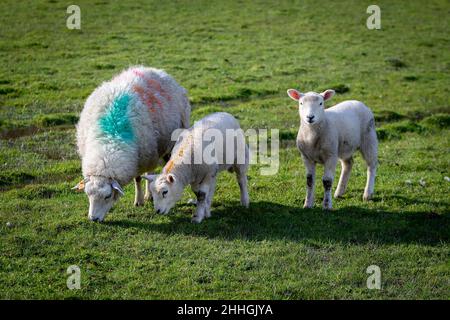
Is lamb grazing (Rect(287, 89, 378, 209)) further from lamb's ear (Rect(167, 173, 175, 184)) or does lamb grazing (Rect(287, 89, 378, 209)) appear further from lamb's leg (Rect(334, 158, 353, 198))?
lamb's ear (Rect(167, 173, 175, 184))

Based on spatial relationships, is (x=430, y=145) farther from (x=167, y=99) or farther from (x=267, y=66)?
(x=267, y=66)

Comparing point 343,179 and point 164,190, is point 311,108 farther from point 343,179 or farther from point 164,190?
point 164,190

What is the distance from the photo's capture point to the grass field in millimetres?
7848

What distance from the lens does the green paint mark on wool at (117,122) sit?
953 cm

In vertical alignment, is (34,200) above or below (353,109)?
below

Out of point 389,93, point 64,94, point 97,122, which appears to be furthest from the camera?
point 389,93

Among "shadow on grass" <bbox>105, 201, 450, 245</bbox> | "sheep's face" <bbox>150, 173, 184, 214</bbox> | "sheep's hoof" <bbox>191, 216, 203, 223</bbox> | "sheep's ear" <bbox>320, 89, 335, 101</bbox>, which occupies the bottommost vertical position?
"shadow on grass" <bbox>105, 201, 450, 245</bbox>

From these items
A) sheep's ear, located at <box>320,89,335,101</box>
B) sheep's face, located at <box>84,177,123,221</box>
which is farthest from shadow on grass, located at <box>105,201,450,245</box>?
sheep's ear, located at <box>320,89,335,101</box>

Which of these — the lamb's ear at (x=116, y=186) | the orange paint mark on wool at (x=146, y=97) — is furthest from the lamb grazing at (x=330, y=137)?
the lamb's ear at (x=116, y=186)

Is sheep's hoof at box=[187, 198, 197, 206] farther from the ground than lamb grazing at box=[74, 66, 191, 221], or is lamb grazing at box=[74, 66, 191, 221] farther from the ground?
lamb grazing at box=[74, 66, 191, 221]

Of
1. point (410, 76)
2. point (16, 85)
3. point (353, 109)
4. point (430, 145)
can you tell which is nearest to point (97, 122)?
point (353, 109)

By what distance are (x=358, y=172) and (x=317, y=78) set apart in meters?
8.52

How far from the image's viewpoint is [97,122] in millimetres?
9695

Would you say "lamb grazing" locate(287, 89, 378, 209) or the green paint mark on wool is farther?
"lamb grazing" locate(287, 89, 378, 209)
